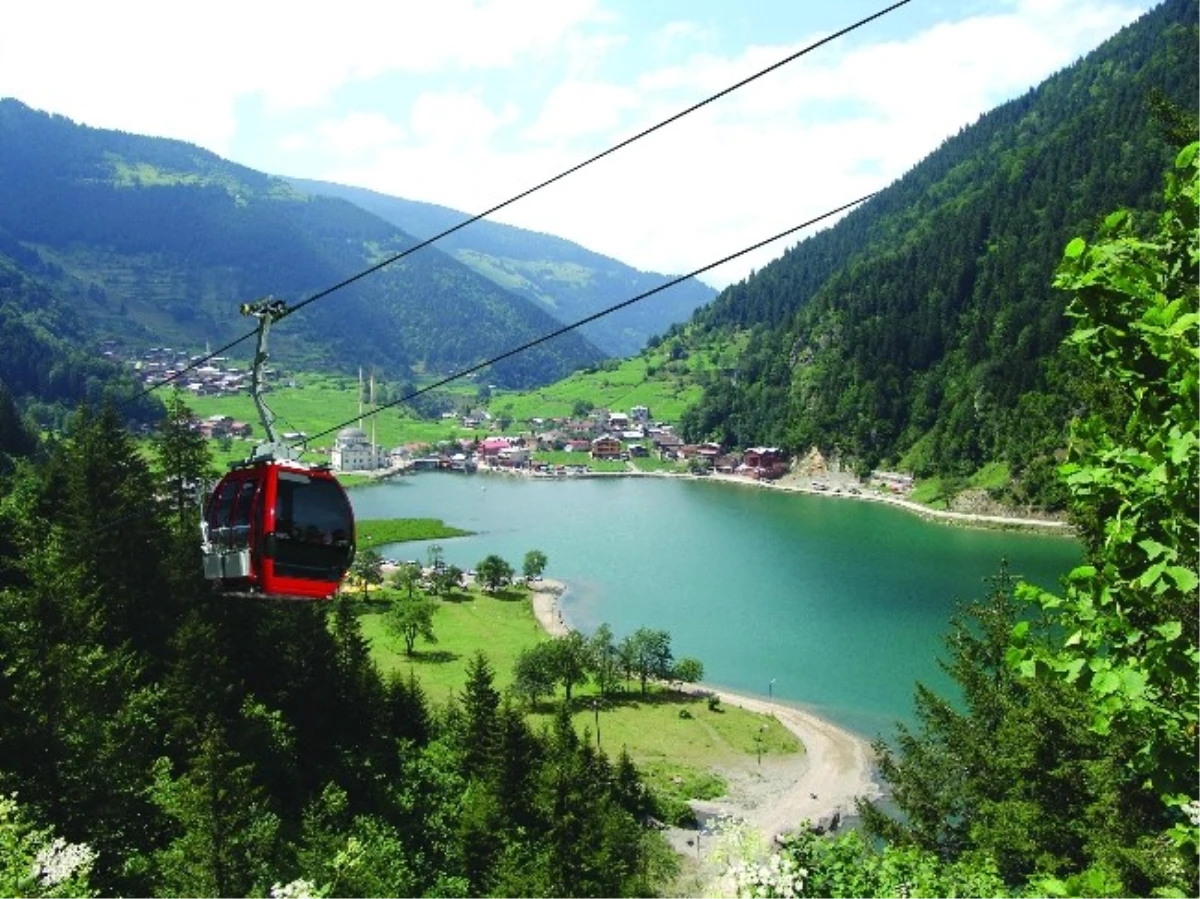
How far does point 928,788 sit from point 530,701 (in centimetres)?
3303

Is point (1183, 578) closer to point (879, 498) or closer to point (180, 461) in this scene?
point (180, 461)

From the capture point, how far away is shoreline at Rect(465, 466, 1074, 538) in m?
104

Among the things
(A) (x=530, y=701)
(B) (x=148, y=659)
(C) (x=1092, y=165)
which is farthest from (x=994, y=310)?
(B) (x=148, y=659)

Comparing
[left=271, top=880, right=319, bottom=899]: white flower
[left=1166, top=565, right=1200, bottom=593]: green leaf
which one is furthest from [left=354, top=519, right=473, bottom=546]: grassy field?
[left=1166, top=565, right=1200, bottom=593]: green leaf

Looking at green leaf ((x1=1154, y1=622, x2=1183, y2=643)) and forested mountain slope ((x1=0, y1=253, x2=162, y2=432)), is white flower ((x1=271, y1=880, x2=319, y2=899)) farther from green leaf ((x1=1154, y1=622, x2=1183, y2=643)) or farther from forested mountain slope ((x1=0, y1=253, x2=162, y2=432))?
forested mountain slope ((x1=0, y1=253, x2=162, y2=432))

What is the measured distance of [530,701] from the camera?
50.0 m

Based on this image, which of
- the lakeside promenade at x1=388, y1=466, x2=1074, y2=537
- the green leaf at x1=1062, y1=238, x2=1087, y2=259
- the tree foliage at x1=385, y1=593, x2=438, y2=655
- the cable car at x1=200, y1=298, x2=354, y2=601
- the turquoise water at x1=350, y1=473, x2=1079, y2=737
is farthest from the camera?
the lakeside promenade at x1=388, y1=466, x2=1074, y2=537

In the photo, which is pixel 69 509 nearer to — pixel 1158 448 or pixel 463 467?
pixel 1158 448

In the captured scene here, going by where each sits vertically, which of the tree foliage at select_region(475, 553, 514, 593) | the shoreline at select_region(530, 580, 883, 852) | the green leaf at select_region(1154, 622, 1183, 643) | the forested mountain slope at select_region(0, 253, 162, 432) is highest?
the green leaf at select_region(1154, 622, 1183, 643)

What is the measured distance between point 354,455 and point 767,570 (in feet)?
341

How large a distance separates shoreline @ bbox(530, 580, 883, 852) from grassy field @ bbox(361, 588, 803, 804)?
0.92 metres

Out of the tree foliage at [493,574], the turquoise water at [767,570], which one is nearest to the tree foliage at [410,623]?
the turquoise water at [767,570]

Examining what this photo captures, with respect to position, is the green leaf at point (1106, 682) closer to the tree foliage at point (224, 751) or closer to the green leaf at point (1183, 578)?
the green leaf at point (1183, 578)

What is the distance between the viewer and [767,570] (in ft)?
277
